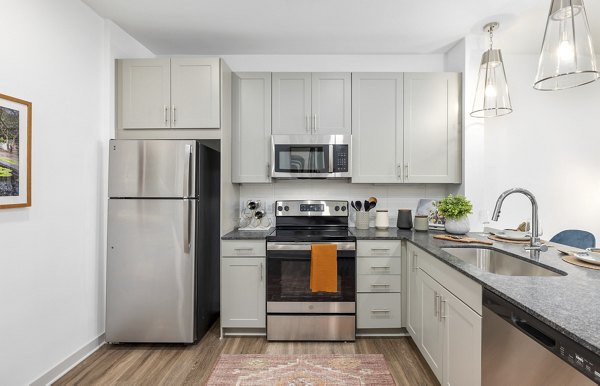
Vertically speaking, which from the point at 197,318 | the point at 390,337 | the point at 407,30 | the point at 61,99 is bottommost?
the point at 390,337

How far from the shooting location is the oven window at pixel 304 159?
2.86 metres

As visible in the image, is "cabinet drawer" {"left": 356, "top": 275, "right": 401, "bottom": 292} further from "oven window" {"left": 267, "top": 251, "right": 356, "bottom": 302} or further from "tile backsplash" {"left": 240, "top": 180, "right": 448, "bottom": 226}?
"tile backsplash" {"left": 240, "top": 180, "right": 448, "bottom": 226}

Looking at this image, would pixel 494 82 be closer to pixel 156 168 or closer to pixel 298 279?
pixel 298 279

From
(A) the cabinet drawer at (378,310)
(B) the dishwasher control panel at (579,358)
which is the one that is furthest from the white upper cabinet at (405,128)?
(B) the dishwasher control panel at (579,358)

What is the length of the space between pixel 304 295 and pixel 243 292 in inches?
20.3

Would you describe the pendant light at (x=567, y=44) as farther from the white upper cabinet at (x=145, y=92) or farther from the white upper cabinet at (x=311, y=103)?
the white upper cabinet at (x=145, y=92)

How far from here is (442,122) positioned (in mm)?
2898

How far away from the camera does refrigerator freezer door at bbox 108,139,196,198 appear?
2393 millimetres

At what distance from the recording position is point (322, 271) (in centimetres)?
249

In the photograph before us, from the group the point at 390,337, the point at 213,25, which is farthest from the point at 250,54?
the point at 390,337

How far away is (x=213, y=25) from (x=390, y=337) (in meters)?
3.05

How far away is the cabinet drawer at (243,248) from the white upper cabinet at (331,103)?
46.5 inches

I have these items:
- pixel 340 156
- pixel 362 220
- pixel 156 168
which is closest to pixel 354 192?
pixel 362 220

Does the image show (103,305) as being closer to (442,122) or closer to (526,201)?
(442,122)
